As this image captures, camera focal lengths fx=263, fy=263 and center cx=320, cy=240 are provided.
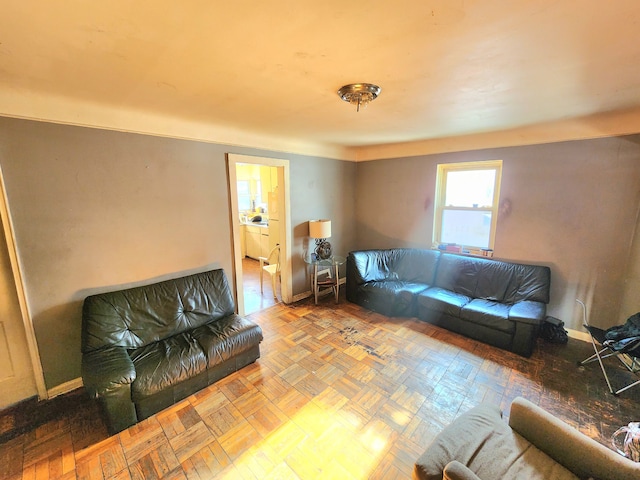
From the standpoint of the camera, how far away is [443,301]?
3271mm

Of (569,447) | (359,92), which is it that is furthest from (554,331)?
(359,92)

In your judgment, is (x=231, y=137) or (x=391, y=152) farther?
(x=391, y=152)

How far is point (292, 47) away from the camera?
4.35 ft

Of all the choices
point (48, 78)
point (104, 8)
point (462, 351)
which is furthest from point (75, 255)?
point (462, 351)

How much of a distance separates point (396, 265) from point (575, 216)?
217cm

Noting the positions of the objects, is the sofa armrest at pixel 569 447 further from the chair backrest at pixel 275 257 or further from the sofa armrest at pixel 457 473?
the chair backrest at pixel 275 257

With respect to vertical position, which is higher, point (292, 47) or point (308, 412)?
point (292, 47)

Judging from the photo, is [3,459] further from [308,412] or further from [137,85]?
[137,85]

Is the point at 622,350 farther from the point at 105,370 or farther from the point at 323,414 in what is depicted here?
the point at 105,370

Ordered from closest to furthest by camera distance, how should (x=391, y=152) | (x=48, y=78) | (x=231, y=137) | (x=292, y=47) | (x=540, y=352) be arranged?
(x=292, y=47) → (x=48, y=78) → (x=540, y=352) → (x=231, y=137) → (x=391, y=152)

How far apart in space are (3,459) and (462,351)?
3.77 m

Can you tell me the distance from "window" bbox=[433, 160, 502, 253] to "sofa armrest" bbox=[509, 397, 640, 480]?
270cm

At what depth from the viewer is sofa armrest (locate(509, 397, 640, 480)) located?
113cm

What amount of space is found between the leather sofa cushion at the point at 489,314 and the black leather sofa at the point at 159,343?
2.38 metres
